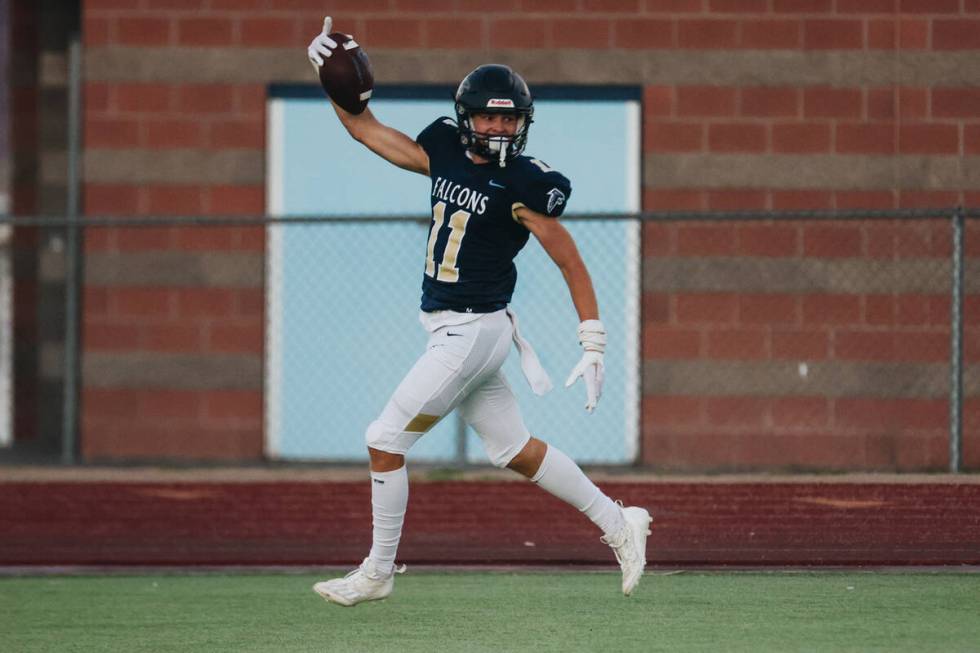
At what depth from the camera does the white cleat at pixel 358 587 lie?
21.8 feet

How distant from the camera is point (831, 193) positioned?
12.6 m

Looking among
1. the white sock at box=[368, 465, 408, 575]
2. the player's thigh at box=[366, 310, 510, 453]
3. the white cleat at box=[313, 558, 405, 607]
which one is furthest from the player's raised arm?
the white cleat at box=[313, 558, 405, 607]

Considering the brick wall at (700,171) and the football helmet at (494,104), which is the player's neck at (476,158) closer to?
the football helmet at (494,104)

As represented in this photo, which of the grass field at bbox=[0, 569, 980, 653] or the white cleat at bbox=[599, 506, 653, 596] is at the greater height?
the white cleat at bbox=[599, 506, 653, 596]

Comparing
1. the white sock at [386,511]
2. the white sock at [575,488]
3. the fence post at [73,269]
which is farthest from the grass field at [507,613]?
the fence post at [73,269]

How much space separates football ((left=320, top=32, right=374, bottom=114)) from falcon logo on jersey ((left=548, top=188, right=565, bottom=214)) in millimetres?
906

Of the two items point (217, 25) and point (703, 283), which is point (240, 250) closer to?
point (217, 25)

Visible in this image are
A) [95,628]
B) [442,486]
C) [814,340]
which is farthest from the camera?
[814,340]

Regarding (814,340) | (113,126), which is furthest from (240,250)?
(814,340)

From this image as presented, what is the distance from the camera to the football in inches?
277

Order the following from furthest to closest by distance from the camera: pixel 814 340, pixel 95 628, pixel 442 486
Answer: pixel 814 340 < pixel 442 486 < pixel 95 628

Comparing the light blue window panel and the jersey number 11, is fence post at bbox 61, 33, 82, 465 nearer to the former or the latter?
the light blue window panel

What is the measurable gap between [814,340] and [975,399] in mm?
1228

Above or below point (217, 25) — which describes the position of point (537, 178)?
below
